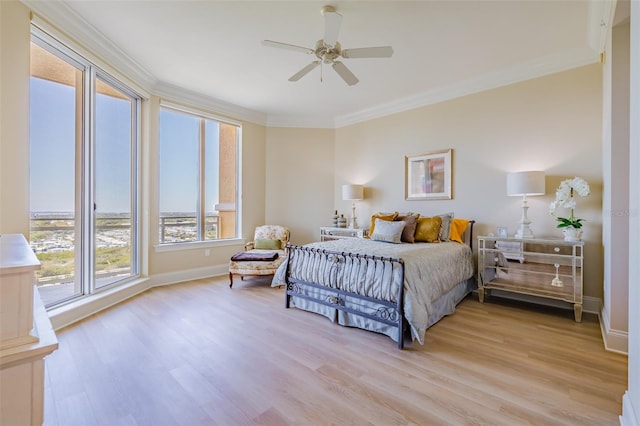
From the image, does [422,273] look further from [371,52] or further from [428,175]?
[428,175]

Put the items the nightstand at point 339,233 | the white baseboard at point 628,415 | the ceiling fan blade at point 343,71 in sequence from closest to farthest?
the white baseboard at point 628,415 → the ceiling fan blade at point 343,71 → the nightstand at point 339,233

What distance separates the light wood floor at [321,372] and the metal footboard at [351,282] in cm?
22

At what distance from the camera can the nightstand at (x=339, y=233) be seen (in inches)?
190

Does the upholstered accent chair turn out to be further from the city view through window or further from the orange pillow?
the orange pillow

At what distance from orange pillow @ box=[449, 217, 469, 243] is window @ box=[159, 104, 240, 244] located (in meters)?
3.76

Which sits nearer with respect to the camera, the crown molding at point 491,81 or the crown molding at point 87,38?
the crown molding at point 87,38

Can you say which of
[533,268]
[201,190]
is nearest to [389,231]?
[533,268]

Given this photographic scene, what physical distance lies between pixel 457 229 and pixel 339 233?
6.99ft

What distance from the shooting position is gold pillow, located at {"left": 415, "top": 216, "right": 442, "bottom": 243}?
12.0 feet

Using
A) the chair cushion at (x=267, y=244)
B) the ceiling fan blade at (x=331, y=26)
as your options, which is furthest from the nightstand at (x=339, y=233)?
the ceiling fan blade at (x=331, y=26)

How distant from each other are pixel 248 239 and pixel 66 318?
2947mm

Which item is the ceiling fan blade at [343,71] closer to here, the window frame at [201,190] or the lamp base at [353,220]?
the lamp base at [353,220]

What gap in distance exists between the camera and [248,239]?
5.45m

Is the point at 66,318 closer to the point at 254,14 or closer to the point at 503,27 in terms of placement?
the point at 254,14
